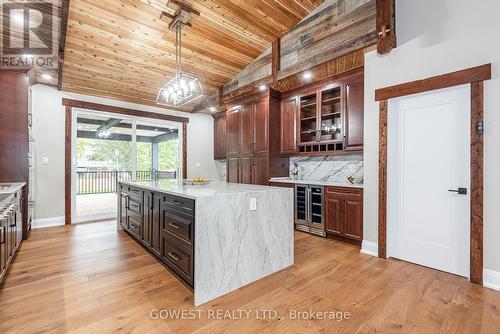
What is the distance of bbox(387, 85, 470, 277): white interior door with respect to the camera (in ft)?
8.43

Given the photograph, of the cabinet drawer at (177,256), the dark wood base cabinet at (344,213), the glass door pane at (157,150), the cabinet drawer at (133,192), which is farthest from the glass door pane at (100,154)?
the dark wood base cabinet at (344,213)

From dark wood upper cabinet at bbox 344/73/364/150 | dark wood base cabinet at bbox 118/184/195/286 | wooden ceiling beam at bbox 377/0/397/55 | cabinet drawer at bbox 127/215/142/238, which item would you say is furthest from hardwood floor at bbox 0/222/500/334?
wooden ceiling beam at bbox 377/0/397/55

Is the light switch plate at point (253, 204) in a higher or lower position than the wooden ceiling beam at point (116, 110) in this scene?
lower

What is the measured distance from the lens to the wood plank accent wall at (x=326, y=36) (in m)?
3.10

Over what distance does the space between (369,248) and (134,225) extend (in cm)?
333

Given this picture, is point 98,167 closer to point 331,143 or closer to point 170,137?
point 170,137

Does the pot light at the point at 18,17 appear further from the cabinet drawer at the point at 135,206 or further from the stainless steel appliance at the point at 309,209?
the stainless steel appliance at the point at 309,209

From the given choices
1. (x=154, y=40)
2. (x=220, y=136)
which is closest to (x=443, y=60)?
(x=154, y=40)

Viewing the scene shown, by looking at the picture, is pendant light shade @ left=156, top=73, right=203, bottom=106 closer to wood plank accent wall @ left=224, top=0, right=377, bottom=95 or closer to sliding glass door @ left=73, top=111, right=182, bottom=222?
wood plank accent wall @ left=224, top=0, right=377, bottom=95

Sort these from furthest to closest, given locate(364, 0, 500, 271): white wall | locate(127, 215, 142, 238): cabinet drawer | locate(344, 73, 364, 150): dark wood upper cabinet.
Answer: locate(344, 73, 364, 150): dark wood upper cabinet
locate(127, 215, 142, 238): cabinet drawer
locate(364, 0, 500, 271): white wall

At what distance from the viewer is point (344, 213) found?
3627mm

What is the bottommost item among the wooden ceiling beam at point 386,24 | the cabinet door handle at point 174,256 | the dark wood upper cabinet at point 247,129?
the cabinet door handle at point 174,256

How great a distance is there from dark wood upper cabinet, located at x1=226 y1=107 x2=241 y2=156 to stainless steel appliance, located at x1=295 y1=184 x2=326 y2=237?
1.92 meters

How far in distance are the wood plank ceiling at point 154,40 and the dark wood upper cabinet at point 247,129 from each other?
82cm
